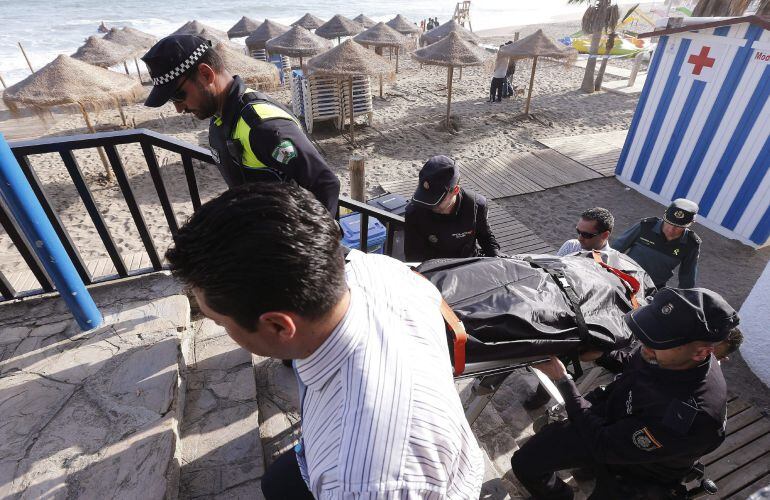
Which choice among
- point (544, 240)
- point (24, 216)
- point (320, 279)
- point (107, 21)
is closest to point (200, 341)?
point (24, 216)

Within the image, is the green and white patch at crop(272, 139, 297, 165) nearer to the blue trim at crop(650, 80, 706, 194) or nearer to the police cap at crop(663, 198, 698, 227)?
the police cap at crop(663, 198, 698, 227)

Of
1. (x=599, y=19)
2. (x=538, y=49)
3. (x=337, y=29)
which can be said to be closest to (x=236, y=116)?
(x=538, y=49)

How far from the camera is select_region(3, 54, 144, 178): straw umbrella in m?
7.56

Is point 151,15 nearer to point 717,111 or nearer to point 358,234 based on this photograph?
point 358,234

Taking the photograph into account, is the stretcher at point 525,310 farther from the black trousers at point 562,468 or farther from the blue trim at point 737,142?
the blue trim at point 737,142

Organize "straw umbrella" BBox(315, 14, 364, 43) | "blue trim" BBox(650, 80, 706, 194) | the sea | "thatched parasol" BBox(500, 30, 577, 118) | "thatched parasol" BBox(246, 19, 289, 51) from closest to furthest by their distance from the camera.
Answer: "blue trim" BBox(650, 80, 706, 194) → "thatched parasol" BBox(500, 30, 577, 118) → "thatched parasol" BBox(246, 19, 289, 51) → "straw umbrella" BBox(315, 14, 364, 43) → the sea

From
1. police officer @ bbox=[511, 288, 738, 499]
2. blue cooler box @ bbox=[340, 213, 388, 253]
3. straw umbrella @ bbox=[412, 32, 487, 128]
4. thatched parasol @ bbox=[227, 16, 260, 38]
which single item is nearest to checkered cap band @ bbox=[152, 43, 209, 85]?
police officer @ bbox=[511, 288, 738, 499]

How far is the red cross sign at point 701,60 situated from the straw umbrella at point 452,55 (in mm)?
5165

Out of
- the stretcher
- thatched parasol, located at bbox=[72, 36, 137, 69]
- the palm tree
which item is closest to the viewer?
the stretcher

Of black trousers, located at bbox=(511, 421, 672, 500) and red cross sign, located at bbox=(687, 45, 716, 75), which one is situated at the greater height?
red cross sign, located at bbox=(687, 45, 716, 75)

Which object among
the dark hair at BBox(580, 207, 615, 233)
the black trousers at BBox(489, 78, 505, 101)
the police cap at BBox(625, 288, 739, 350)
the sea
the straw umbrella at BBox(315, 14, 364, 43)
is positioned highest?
the police cap at BBox(625, 288, 739, 350)

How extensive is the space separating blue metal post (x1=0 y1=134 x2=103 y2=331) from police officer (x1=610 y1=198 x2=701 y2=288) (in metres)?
4.33

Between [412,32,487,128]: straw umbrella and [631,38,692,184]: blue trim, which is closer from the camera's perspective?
[631,38,692,184]: blue trim

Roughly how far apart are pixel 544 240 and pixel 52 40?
37.9 metres
